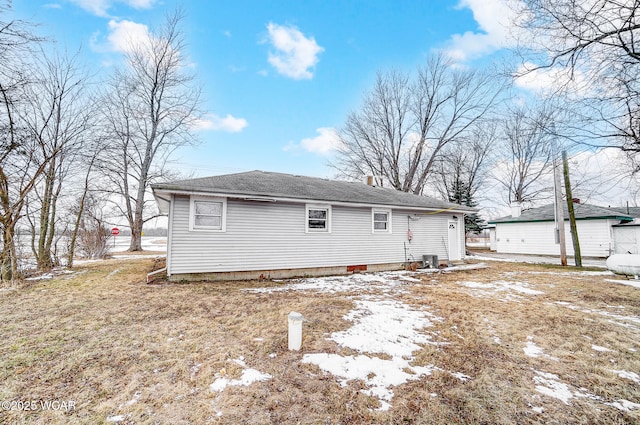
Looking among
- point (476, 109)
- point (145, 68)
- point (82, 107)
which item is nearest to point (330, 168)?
point (476, 109)

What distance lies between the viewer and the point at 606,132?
213 inches

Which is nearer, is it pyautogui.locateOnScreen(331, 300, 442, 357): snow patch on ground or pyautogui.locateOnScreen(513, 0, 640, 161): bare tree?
pyautogui.locateOnScreen(331, 300, 442, 357): snow patch on ground

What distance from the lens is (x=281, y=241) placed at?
8906 millimetres

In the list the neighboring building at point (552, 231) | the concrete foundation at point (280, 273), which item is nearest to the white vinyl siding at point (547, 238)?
the neighboring building at point (552, 231)

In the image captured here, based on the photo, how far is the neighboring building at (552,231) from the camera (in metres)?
15.3

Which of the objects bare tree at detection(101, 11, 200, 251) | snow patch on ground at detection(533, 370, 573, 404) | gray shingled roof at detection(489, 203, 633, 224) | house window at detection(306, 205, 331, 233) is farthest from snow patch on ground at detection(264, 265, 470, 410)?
bare tree at detection(101, 11, 200, 251)

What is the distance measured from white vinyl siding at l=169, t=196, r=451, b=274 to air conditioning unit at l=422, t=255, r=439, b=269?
22 centimetres

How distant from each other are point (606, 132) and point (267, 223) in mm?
8564

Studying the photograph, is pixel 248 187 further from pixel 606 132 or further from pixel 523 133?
pixel 606 132

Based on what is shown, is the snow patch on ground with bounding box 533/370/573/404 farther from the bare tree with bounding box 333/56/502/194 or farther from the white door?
the bare tree with bounding box 333/56/502/194

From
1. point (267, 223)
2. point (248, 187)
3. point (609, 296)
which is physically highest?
point (248, 187)

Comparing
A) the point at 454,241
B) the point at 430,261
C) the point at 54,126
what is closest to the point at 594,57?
the point at 430,261

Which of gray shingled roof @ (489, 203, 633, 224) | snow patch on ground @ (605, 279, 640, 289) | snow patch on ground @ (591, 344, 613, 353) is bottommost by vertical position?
snow patch on ground @ (591, 344, 613, 353)

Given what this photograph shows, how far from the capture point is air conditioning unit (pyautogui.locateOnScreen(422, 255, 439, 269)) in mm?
11328
